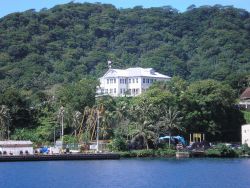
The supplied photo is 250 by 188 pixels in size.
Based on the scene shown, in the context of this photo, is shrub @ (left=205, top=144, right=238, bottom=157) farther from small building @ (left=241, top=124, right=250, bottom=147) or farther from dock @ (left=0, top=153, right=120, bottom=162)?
dock @ (left=0, top=153, right=120, bottom=162)

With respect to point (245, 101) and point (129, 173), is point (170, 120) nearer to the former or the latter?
point (129, 173)

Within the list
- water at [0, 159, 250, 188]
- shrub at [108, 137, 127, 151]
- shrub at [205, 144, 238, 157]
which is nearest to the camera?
water at [0, 159, 250, 188]

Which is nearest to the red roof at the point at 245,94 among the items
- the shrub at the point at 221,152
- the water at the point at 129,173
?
the shrub at the point at 221,152

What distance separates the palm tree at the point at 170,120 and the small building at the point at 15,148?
19.5 m

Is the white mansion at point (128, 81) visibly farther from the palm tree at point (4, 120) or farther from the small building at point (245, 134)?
the palm tree at point (4, 120)

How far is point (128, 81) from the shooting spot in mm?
142250

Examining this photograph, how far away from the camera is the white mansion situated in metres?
140

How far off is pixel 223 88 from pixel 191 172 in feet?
137

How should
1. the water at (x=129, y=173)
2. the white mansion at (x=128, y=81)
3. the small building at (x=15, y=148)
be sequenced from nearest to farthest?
the water at (x=129, y=173) → the small building at (x=15, y=148) → the white mansion at (x=128, y=81)

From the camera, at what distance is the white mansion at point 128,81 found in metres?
140

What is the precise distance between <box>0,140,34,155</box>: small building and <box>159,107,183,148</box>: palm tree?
19.5 m

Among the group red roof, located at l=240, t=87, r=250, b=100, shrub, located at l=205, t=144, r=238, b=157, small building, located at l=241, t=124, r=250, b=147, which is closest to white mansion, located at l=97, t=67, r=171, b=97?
red roof, located at l=240, t=87, r=250, b=100

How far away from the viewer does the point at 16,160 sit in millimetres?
95125

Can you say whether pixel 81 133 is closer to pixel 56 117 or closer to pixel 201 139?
pixel 56 117
